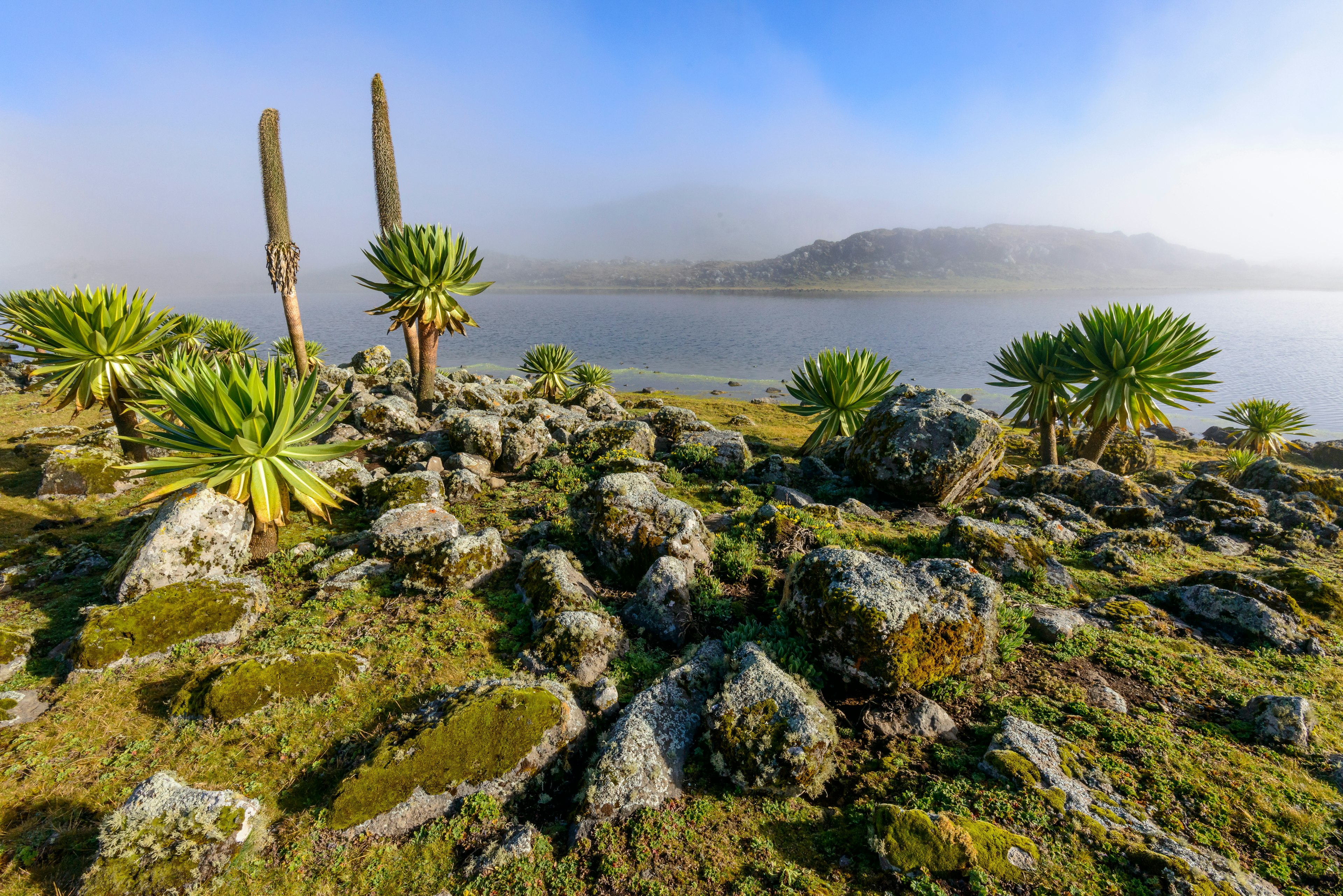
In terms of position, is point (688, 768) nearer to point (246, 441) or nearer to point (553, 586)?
point (553, 586)

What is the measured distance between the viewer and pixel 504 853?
12.9ft

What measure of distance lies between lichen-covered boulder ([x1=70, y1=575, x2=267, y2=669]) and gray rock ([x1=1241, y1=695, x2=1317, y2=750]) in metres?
10.2

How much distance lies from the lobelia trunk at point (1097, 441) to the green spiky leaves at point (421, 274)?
16334mm

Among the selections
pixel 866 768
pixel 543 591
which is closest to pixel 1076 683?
pixel 866 768

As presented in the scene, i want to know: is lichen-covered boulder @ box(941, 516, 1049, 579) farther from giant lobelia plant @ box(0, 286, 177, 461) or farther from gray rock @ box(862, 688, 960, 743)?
giant lobelia plant @ box(0, 286, 177, 461)

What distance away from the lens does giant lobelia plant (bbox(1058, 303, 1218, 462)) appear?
42.5 feet

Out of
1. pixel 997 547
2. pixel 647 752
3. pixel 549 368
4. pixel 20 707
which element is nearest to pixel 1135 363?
pixel 997 547

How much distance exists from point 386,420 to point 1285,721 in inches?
604

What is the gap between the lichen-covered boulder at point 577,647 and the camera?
5.77 m

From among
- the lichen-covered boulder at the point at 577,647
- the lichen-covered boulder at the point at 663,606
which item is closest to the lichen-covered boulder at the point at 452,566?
the lichen-covered boulder at the point at 577,647

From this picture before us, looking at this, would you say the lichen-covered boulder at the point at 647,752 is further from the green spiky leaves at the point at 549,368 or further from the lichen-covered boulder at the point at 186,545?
the green spiky leaves at the point at 549,368

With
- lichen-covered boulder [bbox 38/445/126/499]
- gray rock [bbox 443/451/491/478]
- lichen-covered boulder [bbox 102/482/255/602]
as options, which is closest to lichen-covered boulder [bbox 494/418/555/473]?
gray rock [bbox 443/451/491/478]

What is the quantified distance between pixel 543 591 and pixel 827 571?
334 centimetres

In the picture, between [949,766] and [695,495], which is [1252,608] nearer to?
[949,766]
